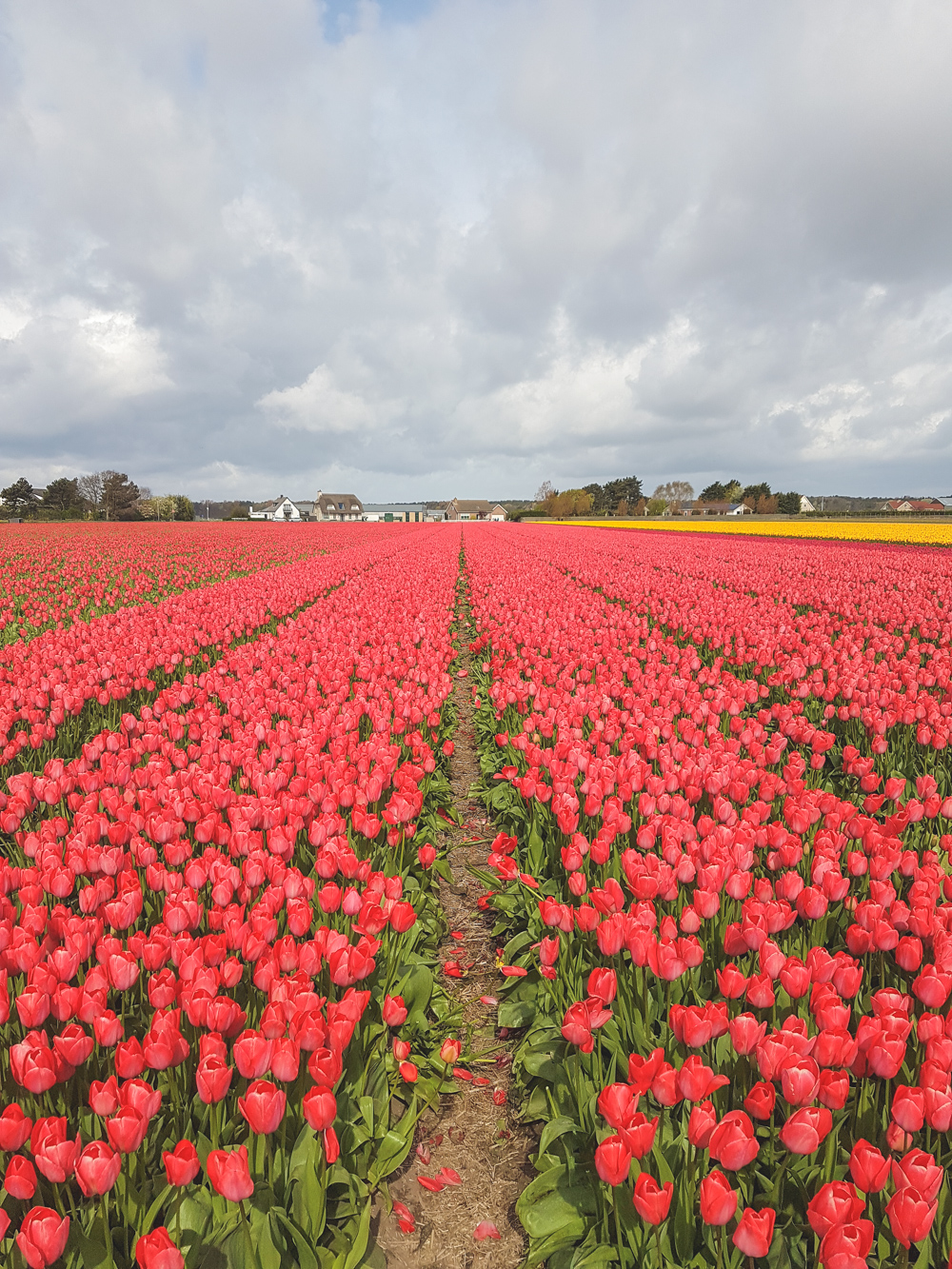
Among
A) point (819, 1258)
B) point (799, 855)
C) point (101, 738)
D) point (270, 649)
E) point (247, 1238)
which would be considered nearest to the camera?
point (819, 1258)

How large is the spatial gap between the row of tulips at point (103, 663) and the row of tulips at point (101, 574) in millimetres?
1983

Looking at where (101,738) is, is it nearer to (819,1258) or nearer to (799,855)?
(799,855)

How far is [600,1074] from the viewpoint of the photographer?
7.64 ft

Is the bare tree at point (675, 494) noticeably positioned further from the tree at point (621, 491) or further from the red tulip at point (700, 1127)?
the red tulip at point (700, 1127)

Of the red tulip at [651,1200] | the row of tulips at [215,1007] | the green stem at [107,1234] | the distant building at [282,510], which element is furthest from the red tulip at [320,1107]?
the distant building at [282,510]

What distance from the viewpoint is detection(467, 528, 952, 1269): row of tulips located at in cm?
179

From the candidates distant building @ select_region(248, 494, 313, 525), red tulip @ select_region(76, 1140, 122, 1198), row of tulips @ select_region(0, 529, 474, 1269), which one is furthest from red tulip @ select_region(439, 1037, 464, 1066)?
distant building @ select_region(248, 494, 313, 525)

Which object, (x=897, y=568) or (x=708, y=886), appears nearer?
(x=708, y=886)

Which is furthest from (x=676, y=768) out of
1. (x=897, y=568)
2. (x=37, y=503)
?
(x=37, y=503)

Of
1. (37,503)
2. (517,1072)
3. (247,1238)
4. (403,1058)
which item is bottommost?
(517,1072)

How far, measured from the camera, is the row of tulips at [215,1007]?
1794mm

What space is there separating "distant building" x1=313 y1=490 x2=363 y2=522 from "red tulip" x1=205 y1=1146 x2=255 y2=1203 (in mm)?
146132

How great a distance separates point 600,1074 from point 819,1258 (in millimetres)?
894

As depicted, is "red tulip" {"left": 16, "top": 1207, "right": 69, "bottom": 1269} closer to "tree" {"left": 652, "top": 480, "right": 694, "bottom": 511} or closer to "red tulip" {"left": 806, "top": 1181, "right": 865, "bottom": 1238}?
"red tulip" {"left": 806, "top": 1181, "right": 865, "bottom": 1238}
